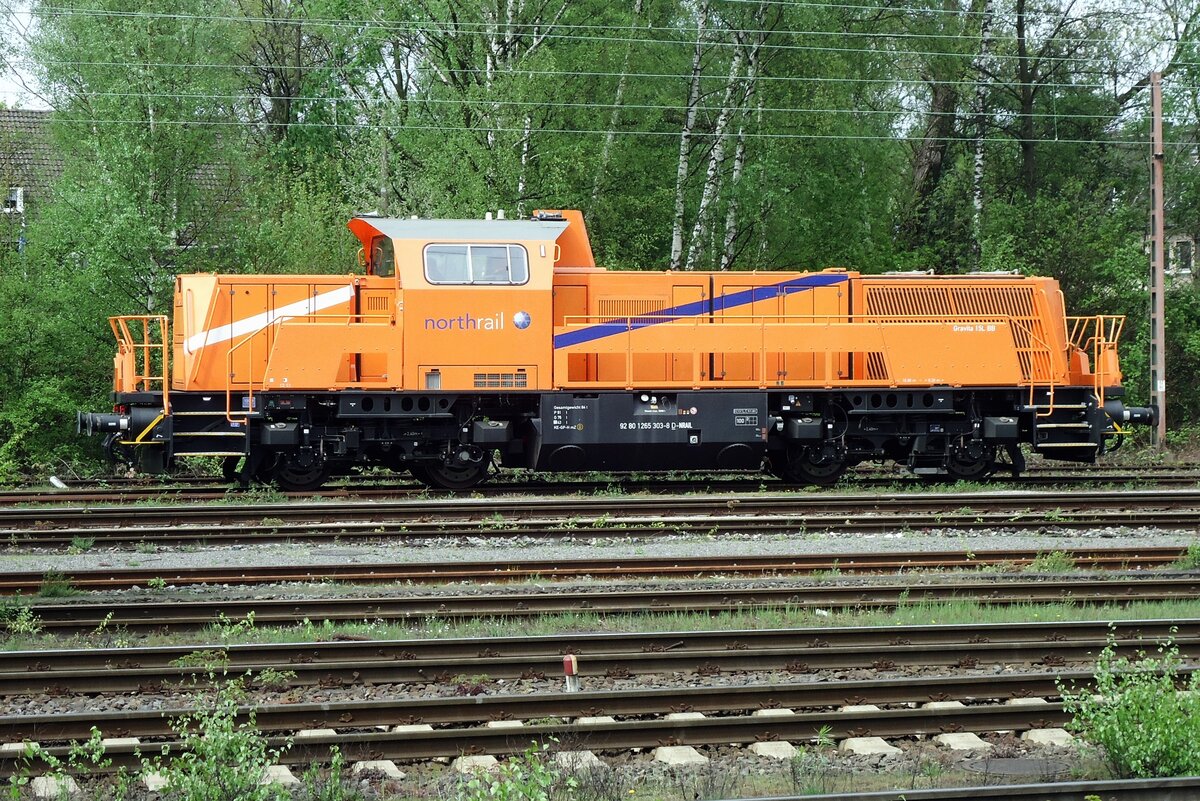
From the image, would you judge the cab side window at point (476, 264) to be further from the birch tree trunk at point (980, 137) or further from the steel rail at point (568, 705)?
the birch tree trunk at point (980, 137)

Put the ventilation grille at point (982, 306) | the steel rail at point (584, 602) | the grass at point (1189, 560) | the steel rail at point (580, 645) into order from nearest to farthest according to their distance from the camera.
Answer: the steel rail at point (580, 645) < the steel rail at point (584, 602) < the grass at point (1189, 560) < the ventilation grille at point (982, 306)

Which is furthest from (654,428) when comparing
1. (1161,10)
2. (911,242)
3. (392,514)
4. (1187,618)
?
(1161,10)

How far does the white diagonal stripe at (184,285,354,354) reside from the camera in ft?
52.0

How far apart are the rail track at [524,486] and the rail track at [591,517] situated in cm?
126

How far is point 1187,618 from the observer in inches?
357

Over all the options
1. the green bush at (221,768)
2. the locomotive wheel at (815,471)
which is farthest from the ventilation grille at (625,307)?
the green bush at (221,768)

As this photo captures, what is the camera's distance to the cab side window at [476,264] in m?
15.7

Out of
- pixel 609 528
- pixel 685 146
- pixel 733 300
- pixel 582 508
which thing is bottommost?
pixel 609 528

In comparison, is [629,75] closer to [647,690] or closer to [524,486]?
[524,486]

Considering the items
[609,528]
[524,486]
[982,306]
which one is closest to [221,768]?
[609,528]

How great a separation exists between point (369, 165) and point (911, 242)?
15537mm

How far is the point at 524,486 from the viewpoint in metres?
17.3

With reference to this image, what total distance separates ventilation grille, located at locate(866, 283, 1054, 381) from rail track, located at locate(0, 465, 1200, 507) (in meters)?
1.98

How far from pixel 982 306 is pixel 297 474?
10.7 m
